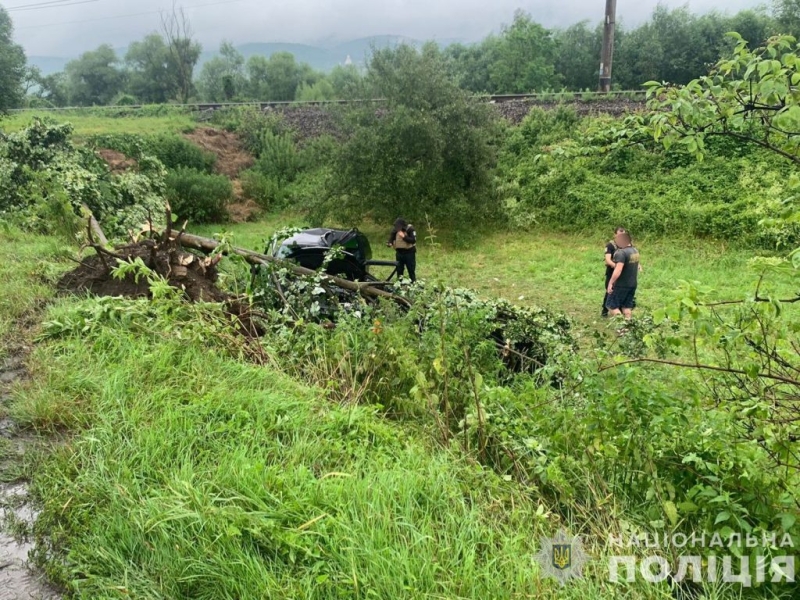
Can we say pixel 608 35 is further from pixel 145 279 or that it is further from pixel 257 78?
pixel 257 78

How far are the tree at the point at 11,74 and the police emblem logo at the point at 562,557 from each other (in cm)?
2109

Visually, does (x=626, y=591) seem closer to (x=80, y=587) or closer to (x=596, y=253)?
(x=80, y=587)

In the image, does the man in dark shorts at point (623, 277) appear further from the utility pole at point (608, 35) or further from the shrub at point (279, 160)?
the shrub at point (279, 160)

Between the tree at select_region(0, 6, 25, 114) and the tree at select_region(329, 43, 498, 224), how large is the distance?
39.1 ft

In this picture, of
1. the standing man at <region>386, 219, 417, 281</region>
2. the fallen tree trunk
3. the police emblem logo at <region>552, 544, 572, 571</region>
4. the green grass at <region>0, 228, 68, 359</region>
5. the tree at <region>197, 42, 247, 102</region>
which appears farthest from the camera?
the tree at <region>197, 42, 247, 102</region>

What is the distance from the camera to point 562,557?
2072mm

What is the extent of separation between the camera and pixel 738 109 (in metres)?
2.49

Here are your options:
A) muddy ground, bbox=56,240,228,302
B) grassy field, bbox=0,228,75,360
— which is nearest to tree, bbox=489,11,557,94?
grassy field, bbox=0,228,75,360

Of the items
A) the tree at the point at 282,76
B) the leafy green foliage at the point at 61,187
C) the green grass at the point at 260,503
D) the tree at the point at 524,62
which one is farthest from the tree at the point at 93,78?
the green grass at the point at 260,503

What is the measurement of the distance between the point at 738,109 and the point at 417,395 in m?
2.23

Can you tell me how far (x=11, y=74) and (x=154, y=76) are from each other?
42.7 m

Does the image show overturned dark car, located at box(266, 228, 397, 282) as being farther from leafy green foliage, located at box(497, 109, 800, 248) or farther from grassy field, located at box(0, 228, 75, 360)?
leafy green foliage, located at box(497, 109, 800, 248)

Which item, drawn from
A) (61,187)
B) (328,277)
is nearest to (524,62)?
(61,187)

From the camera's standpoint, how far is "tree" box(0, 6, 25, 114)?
1684 cm
